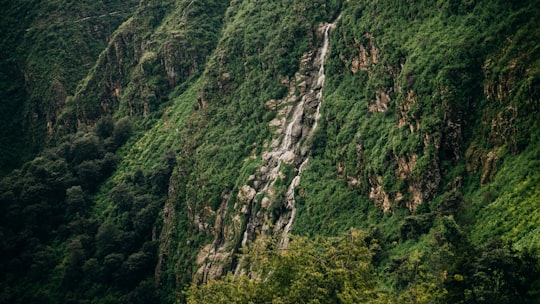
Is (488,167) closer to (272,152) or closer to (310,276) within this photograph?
(310,276)

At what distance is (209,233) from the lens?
7662 cm

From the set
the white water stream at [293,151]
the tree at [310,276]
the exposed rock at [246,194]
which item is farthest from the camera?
the exposed rock at [246,194]

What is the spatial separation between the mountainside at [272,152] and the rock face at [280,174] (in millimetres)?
271

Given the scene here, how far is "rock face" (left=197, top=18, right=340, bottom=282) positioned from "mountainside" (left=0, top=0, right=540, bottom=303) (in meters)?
0.27

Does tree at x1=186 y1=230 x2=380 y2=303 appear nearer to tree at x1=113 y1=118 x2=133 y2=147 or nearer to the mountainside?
the mountainside

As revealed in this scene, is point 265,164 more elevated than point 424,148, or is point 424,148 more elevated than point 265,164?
point 424,148

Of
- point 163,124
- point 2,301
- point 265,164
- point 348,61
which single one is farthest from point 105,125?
point 348,61

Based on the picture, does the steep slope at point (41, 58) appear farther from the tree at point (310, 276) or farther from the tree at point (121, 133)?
the tree at point (310, 276)

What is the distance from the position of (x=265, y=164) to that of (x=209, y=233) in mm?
12081

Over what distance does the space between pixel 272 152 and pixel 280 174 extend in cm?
489

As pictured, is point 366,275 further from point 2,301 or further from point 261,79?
point 2,301

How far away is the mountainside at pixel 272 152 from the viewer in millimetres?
40906

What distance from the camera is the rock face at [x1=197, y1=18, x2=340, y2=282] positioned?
6644cm

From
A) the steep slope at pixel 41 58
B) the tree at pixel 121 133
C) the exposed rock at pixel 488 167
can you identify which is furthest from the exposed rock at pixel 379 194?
the steep slope at pixel 41 58
